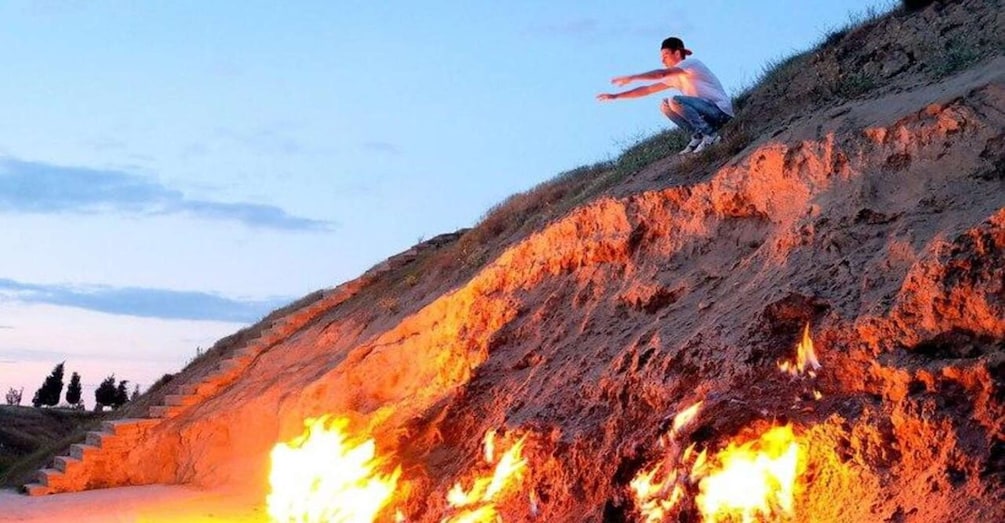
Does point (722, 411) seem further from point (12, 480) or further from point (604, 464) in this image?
point (12, 480)

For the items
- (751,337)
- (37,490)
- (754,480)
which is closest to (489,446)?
(751,337)

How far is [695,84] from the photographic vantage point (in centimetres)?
1209

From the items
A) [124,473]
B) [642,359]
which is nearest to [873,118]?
[642,359]

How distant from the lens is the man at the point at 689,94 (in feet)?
39.2

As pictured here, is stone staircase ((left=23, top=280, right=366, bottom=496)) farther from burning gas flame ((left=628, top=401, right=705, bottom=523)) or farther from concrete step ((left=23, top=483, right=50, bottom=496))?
burning gas flame ((left=628, top=401, right=705, bottom=523))

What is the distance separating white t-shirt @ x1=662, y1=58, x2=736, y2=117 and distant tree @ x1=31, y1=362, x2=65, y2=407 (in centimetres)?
4984

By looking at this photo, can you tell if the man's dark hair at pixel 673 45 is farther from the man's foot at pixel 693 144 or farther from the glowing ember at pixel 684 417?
the glowing ember at pixel 684 417

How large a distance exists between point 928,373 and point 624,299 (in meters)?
4.01

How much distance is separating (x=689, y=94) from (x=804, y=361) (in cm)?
588

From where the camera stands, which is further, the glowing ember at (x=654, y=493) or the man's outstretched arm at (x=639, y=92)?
the man's outstretched arm at (x=639, y=92)

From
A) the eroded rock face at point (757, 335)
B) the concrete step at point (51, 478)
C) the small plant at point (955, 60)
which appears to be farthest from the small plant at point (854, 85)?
the concrete step at point (51, 478)

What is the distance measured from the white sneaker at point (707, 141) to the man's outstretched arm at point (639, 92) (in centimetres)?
78

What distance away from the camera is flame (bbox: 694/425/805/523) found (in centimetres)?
620

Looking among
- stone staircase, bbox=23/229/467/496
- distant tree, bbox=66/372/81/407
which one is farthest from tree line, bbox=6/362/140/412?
stone staircase, bbox=23/229/467/496
